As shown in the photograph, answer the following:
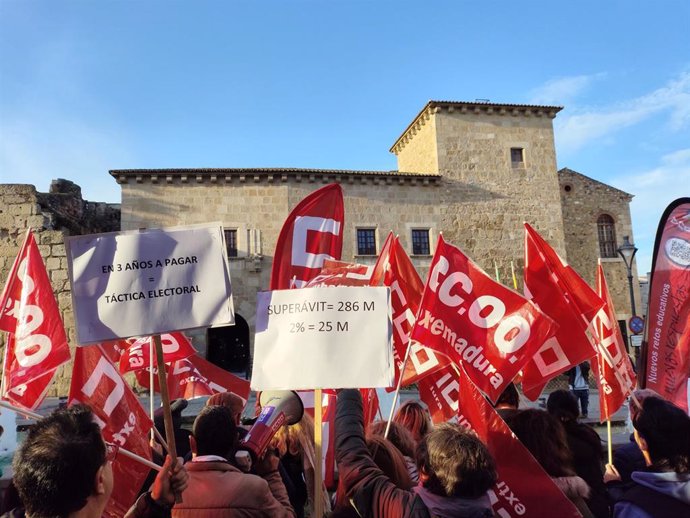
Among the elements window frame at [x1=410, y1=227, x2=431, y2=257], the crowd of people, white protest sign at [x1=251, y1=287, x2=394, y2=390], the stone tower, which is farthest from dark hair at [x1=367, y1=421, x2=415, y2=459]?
the stone tower

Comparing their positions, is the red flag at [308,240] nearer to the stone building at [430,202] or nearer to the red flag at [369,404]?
the red flag at [369,404]

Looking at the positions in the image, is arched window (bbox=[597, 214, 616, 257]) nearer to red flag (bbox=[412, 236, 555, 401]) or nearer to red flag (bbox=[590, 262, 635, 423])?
red flag (bbox=[590, 262, 635, 423])

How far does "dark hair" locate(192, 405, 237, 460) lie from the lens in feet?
7.66

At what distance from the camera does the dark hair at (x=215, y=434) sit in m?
2.33

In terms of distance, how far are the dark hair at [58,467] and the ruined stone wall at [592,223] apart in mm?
25464

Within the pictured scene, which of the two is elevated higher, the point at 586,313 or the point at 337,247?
the point at 337,247

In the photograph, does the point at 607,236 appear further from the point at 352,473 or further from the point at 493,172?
the point at 352,473

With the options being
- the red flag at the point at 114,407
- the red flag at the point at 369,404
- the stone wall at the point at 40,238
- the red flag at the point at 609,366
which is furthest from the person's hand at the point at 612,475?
the stone wall at the point at 40,238

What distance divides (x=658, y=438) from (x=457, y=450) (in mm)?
915

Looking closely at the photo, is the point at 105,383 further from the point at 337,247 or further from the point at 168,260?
the point at 337,247

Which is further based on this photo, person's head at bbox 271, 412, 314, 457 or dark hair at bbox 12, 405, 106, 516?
person's head at bbox 271, 412, 314, 457

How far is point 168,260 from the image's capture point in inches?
111

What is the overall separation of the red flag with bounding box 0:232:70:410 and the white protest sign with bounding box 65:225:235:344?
81.1 inches

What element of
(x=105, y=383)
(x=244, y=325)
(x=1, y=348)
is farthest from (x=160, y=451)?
(x=244, y=325)
